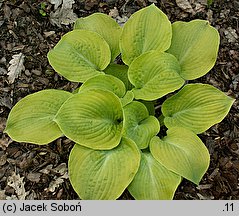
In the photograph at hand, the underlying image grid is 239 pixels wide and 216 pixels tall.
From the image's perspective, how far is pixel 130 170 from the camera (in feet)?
6.56

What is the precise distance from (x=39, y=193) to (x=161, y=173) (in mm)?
647

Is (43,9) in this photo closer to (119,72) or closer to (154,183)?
(119,72)

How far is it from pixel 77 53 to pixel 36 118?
39 cm

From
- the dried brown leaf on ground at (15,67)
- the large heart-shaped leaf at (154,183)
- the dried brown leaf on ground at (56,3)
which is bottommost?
the large heart-shaped leaf at (154,183)

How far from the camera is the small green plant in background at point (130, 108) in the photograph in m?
2.01

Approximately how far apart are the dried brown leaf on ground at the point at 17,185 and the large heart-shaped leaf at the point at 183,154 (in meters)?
0.70

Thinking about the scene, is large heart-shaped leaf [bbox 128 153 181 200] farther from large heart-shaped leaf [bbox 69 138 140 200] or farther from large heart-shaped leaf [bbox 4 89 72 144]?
large heart-shaped leaf [bbox 4 89 72 144]

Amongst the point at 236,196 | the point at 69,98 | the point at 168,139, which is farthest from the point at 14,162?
the point at 236,196

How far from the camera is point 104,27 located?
231 cm

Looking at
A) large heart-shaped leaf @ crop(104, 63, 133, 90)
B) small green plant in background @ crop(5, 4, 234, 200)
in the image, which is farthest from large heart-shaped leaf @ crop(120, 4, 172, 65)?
large heart-shaped leaf @ crop(104, 63, 133, 90)

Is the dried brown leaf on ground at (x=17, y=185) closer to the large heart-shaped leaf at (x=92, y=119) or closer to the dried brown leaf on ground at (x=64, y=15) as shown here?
the large heart-shaped leaf at (x=92, y=119)

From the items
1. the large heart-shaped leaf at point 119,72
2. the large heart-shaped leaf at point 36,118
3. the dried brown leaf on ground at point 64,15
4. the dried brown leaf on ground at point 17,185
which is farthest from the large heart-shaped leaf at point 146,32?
the dried brown leaf on ground at point 17,185

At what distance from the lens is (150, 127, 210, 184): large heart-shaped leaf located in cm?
198

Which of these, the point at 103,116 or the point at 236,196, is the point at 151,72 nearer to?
the point at 103,116
